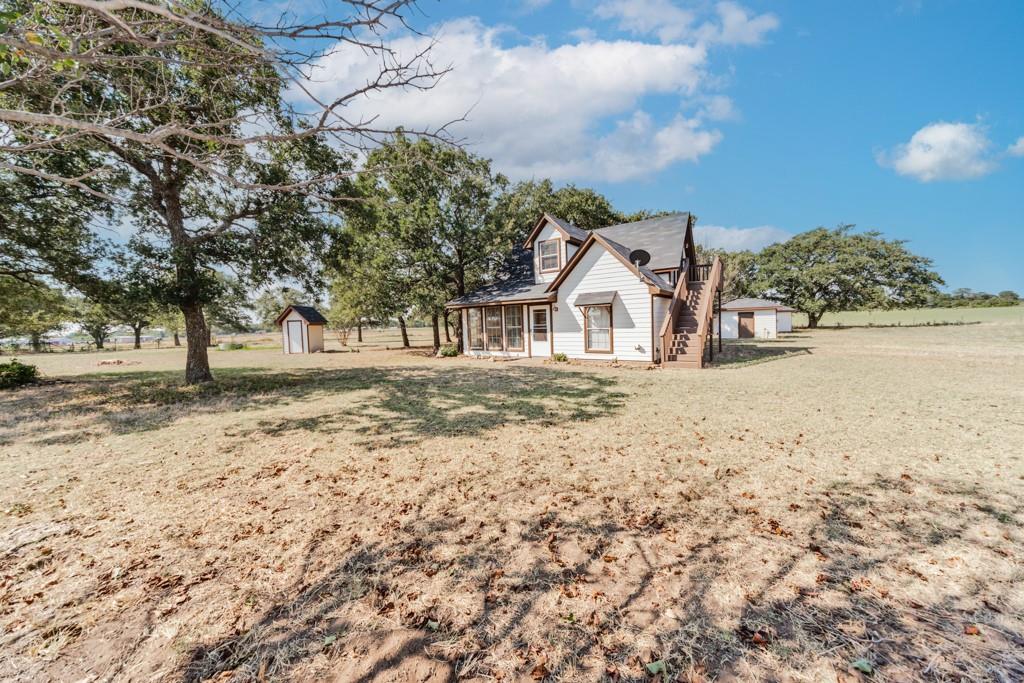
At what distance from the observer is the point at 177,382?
13469 mm

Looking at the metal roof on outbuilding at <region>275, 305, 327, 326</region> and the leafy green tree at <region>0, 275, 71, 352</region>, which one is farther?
the metal roof on outbuilding at <region>275, 305, 327, 326</region>

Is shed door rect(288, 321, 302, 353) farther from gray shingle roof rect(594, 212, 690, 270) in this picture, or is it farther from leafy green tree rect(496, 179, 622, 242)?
gray shingle roof rect(594, 212, 690, 270)

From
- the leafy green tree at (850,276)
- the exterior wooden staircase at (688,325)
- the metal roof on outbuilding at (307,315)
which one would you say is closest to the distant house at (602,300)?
the exterior wooden staircase at (688,325)

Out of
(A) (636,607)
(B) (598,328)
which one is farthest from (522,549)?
(B) (598,328)

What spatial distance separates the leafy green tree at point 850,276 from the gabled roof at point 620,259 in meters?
37.0

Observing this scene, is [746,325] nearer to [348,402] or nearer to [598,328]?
[598,328]

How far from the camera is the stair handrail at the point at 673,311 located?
46.8 ft

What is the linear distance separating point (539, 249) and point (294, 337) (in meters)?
22.1

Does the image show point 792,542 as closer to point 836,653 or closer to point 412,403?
point 836,653

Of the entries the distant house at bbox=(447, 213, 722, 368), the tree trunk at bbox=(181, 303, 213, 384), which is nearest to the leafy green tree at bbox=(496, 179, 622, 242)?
the distant house at bbox=(447, 213, 722, 368)

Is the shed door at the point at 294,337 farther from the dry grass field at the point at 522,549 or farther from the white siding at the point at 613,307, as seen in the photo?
the dry grass field at the point at 522,549

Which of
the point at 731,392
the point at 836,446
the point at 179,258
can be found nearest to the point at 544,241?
the point at 731,392

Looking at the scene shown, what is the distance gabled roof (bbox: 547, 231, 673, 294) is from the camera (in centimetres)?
1447

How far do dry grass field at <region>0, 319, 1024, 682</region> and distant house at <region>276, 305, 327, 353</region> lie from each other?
23596 mm
